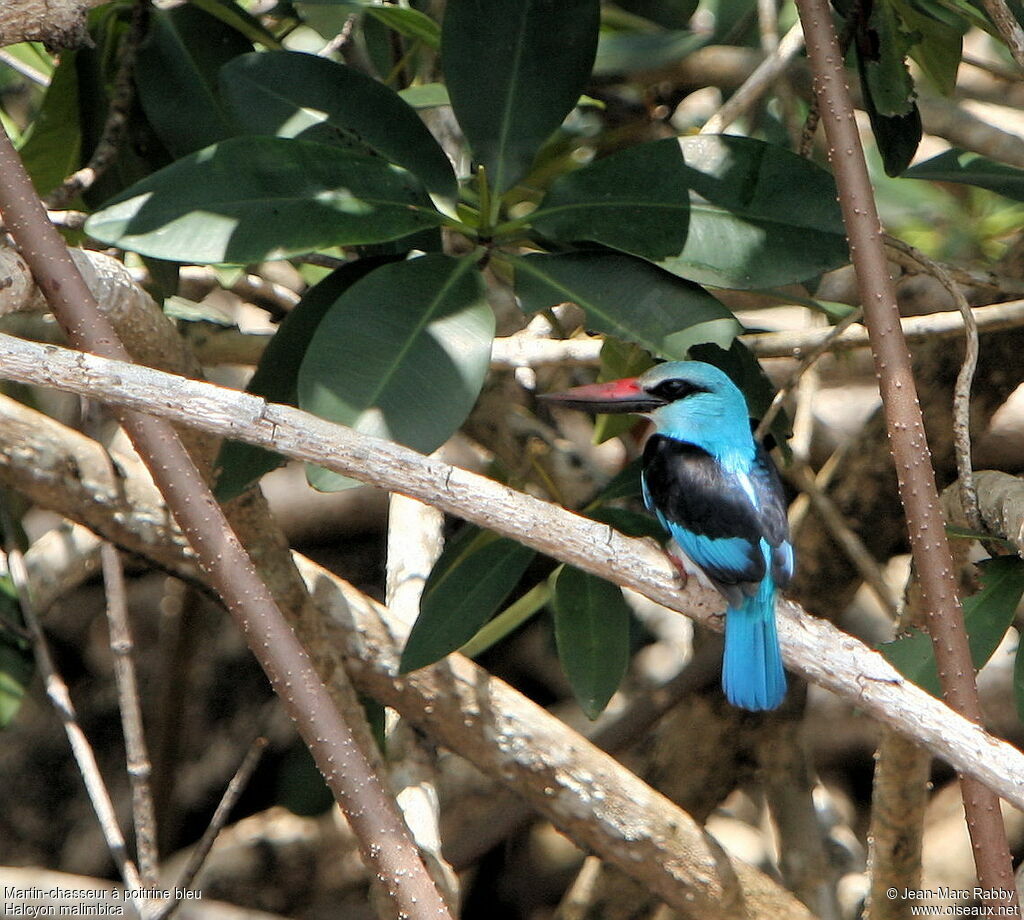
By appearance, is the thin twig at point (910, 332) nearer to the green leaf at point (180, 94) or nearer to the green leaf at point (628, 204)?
the green leaf at point (628, 204)

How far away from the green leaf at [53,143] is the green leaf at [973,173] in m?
1.70

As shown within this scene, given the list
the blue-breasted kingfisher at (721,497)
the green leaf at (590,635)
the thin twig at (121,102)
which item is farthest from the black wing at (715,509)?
the thin twig at (121,102)

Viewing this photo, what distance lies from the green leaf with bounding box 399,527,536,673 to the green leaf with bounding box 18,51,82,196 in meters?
1.17

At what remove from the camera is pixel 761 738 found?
3309mm

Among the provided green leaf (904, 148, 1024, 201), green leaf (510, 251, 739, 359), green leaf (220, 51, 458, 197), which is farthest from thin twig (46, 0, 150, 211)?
green leaf (904, 148, 1024, 201)

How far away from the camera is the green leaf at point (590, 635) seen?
232cm

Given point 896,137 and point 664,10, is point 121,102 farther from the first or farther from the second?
point 896,137

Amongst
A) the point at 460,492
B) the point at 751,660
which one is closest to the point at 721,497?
Result: the point at 751,660

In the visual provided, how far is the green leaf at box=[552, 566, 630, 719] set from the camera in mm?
2324

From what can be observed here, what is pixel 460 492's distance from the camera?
5.24 ft

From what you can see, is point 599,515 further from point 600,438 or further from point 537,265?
point 537,265

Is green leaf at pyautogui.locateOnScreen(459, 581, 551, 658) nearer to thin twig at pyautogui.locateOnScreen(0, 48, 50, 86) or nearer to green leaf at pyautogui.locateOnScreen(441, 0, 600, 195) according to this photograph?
green leaf at pyautogui.locateOnScreen(441, 0, 600, 195)

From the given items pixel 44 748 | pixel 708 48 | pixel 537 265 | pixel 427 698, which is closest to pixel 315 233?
pixel 537 265

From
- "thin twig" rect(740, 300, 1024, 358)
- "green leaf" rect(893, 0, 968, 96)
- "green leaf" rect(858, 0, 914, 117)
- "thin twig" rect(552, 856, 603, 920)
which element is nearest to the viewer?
"green leaf" rect(858, 0, 914, 117)
